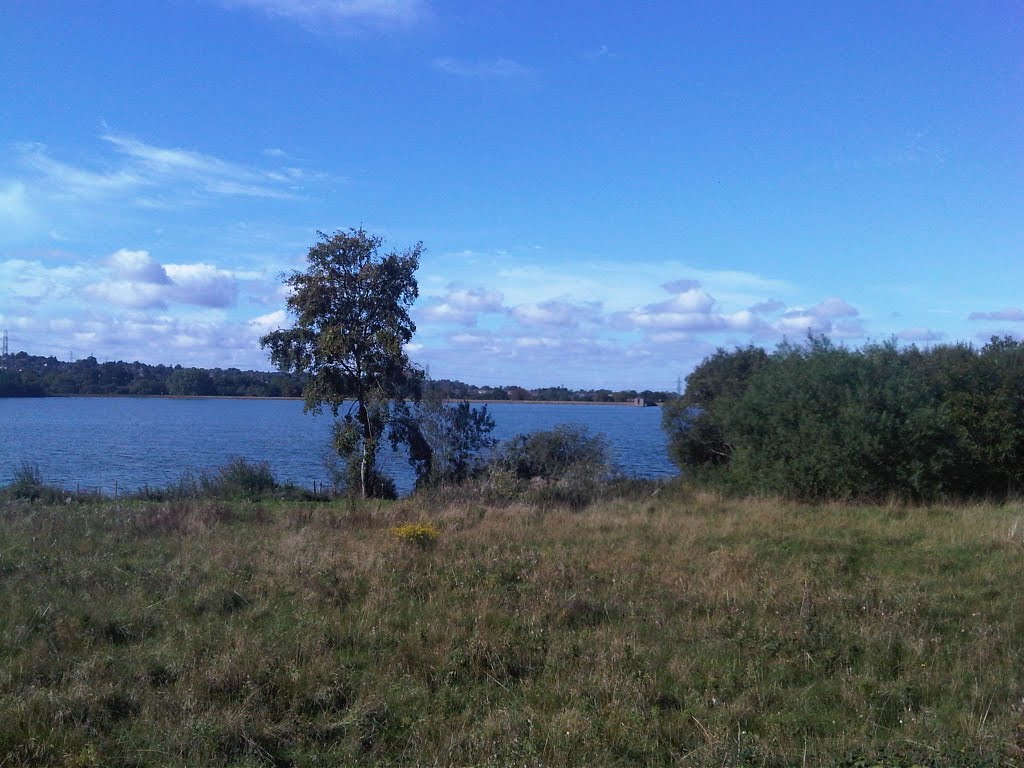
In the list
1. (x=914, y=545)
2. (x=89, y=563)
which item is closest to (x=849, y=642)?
(x=914, y=545)

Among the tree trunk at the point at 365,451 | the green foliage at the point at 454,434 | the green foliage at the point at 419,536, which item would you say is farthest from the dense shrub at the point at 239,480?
the green foliage at the point at 419,536

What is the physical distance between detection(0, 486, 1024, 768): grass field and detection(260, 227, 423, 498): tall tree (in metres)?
10.6

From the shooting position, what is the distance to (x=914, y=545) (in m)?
A: 13.0

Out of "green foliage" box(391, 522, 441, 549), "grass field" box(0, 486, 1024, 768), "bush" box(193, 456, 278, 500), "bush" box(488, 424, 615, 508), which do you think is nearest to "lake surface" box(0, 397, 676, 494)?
"bush" box(488, 424, 615, 508)

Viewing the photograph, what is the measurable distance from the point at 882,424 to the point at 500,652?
1645cm

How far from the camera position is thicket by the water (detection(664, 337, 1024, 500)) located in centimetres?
2058

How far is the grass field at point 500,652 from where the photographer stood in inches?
209

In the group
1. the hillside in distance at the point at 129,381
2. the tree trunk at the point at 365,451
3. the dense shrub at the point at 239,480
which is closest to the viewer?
the dense shrub at the point at 239,480

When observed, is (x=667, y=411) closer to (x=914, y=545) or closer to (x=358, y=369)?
(x=358, y=369)

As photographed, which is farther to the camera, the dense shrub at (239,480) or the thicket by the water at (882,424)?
the dense shrub at (239,480)

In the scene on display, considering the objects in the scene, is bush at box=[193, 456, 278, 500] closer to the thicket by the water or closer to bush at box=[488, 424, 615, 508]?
bush at box=[488, 424, 615, 508]

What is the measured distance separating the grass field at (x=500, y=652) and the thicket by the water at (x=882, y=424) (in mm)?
8208

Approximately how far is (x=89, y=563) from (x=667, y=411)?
27.5 metres

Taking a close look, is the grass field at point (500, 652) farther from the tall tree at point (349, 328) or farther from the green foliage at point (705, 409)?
the green foliage at point (705, 409)
